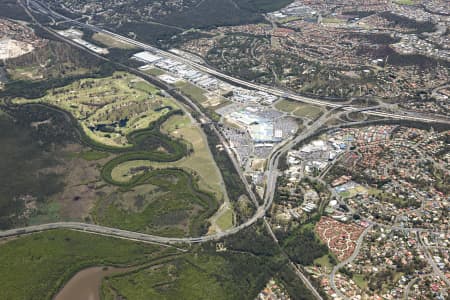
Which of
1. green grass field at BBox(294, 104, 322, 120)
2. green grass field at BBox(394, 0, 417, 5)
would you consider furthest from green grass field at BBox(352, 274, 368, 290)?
green grass field at BBox(394, 0, 417, 5)

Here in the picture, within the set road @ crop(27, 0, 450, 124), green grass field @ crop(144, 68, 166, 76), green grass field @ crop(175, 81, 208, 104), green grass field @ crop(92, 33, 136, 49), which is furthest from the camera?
green grass field @ crop(92, 33, 136, 49)

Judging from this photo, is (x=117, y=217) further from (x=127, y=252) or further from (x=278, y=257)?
(x=278, y=257)

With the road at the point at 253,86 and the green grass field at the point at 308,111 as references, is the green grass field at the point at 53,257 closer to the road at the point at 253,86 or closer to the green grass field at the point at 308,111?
the green grass field at the point at 308,111

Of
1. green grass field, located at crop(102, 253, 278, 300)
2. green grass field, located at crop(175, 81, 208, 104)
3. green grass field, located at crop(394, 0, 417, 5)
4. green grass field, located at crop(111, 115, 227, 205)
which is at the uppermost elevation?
green grass field, located at crop(394, 0, 417, 5)

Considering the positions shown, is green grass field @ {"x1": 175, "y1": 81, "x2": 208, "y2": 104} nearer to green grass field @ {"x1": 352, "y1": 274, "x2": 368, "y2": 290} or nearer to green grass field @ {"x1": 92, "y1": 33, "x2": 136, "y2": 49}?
green grass field @ {"x1": 92, "y1": 33, "x2": 136, "y2": 49}

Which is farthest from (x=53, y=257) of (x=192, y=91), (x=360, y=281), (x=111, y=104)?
(x=192, y=91)

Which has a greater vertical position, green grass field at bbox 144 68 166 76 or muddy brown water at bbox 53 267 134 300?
green grass field at bbox 144 68 166 76

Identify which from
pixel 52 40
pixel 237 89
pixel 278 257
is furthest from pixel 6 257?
pixel 52 40
